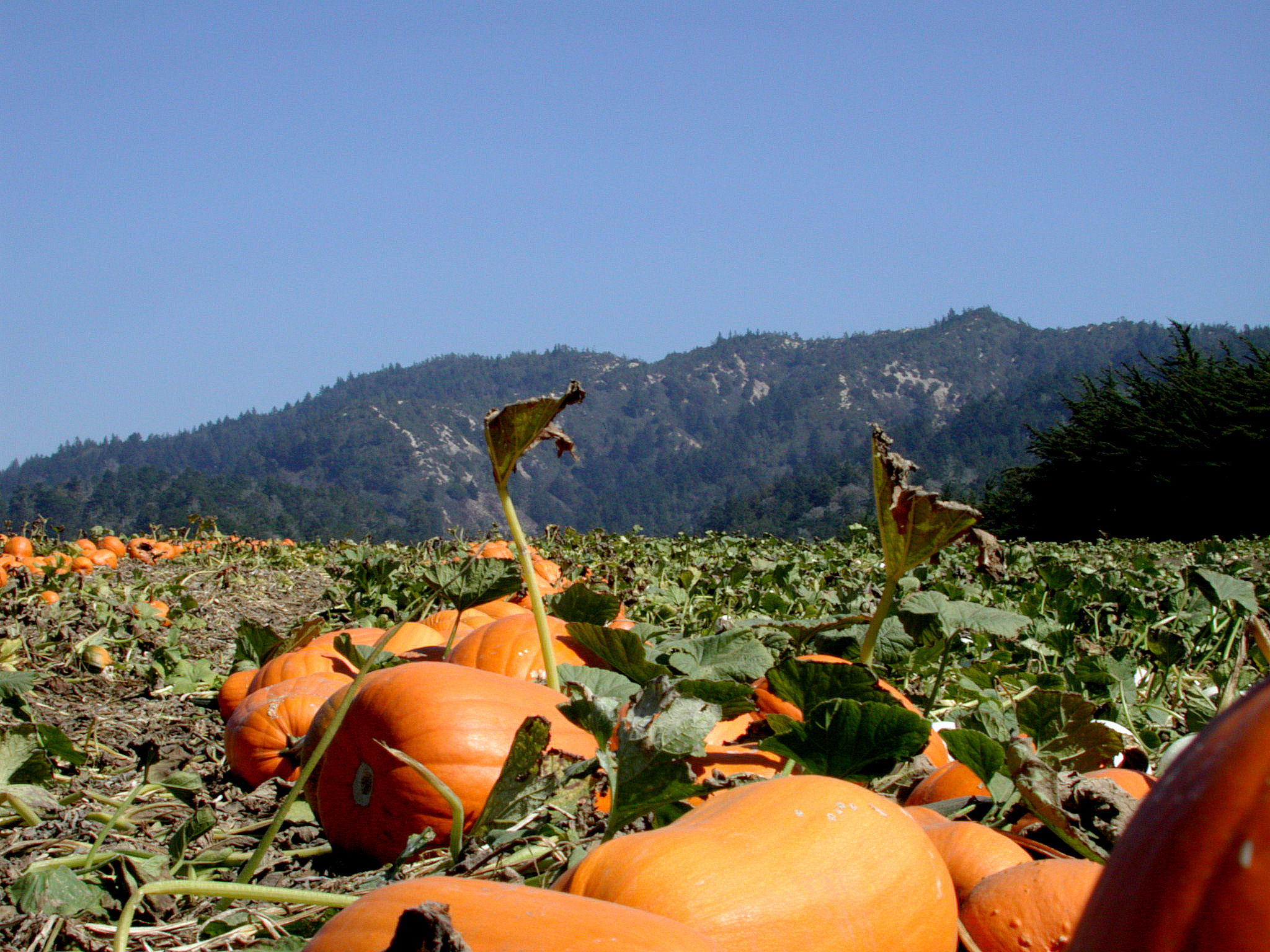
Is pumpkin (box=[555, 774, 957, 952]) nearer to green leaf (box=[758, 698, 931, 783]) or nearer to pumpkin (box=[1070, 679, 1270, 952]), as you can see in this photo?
green leaf (box=[758, 698, 931, 783])

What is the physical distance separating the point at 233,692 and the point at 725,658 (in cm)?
196

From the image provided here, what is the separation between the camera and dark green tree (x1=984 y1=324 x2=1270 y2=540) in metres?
29.8

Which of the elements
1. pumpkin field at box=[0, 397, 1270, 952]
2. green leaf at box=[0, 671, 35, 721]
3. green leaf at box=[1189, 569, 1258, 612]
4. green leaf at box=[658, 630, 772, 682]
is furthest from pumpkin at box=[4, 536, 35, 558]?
green leaf at box=[1189, 569, 1258, 612]

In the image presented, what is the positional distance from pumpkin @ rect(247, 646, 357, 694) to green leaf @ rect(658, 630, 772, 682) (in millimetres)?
1234

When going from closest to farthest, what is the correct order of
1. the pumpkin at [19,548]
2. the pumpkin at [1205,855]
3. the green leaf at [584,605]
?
the pumpkin at [1205,855], the green leaf at [584,605], the pumpkin at [19,548]

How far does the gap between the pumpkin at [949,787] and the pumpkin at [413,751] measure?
612 millimetres

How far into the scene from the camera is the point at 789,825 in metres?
1.10

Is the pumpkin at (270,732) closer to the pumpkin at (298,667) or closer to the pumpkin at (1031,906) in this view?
the pumpkin at (298,667)

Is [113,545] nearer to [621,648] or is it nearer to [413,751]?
[621,648]

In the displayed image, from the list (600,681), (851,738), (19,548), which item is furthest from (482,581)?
(19,548)

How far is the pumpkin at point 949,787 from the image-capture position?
1649 mm

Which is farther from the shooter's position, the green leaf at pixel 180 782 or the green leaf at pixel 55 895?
the green leaf at pixel 180 782

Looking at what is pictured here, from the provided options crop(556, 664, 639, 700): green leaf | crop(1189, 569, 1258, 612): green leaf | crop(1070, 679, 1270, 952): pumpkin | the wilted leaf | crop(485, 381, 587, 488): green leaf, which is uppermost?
crop(485, 381, 587, 488): green leaf

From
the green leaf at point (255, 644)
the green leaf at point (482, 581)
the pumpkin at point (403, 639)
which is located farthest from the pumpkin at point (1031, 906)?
the green leaf at point (255, 644)
